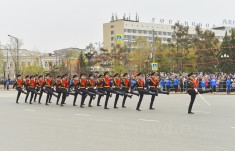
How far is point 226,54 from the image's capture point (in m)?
61.5

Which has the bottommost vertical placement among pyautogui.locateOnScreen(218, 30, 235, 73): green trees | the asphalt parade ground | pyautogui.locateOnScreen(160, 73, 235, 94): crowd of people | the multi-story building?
the asphalt parade ground

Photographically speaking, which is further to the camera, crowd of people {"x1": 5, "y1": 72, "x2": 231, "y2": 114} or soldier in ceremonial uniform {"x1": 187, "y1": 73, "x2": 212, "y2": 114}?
crowd of people {"x1": 5, "y1": 72, "x2": 231, "y2": 114}

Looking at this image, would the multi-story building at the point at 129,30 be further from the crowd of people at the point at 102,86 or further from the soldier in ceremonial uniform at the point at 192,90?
the soldier in ceremonial uniform at the point at 192,90

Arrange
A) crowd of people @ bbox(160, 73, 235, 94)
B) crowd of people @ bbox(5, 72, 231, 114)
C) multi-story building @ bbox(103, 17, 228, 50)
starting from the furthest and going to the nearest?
multi-story building @ bbox(103, 17, 228, 50) → crowd of people @ bbox(160, 73, 235, 94) → crowd of people @ bbox(5, 72, 231, 114)

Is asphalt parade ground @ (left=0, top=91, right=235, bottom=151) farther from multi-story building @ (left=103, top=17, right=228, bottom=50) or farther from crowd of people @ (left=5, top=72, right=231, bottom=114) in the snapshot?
multi-story building @ (left=103, top=17, right=228, bottom=50)

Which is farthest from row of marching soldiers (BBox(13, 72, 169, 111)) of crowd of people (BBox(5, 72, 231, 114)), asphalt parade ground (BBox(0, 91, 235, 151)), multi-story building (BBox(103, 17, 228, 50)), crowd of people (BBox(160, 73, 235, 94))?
multi-story building (BBox(103, 17, 228, 50))

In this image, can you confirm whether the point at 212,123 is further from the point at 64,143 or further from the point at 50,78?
the point at 50,78

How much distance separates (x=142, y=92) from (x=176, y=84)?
17783 mm

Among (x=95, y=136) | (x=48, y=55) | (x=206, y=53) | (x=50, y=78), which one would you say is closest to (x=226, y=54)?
(x=206, y=53)

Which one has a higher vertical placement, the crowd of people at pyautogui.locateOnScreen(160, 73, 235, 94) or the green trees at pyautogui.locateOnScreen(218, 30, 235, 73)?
the green trees at pyautogui.locateOnScreen(218, 30, 235, 73)

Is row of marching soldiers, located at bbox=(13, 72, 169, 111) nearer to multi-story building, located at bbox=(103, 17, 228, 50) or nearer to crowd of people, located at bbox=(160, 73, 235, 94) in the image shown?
crowd of people, located at bbox=(160, 73, 235, 94)

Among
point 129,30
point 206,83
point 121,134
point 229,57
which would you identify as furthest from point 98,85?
point 129,30

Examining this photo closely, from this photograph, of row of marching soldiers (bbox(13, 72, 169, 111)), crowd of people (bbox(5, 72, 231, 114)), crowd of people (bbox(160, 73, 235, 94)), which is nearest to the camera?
crowd of people (bbox(5, 72, 231, 114))

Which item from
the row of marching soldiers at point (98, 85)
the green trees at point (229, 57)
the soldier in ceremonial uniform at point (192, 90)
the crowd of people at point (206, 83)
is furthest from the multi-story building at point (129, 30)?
the soldier in ceremonial uniform at point (192, 90)
